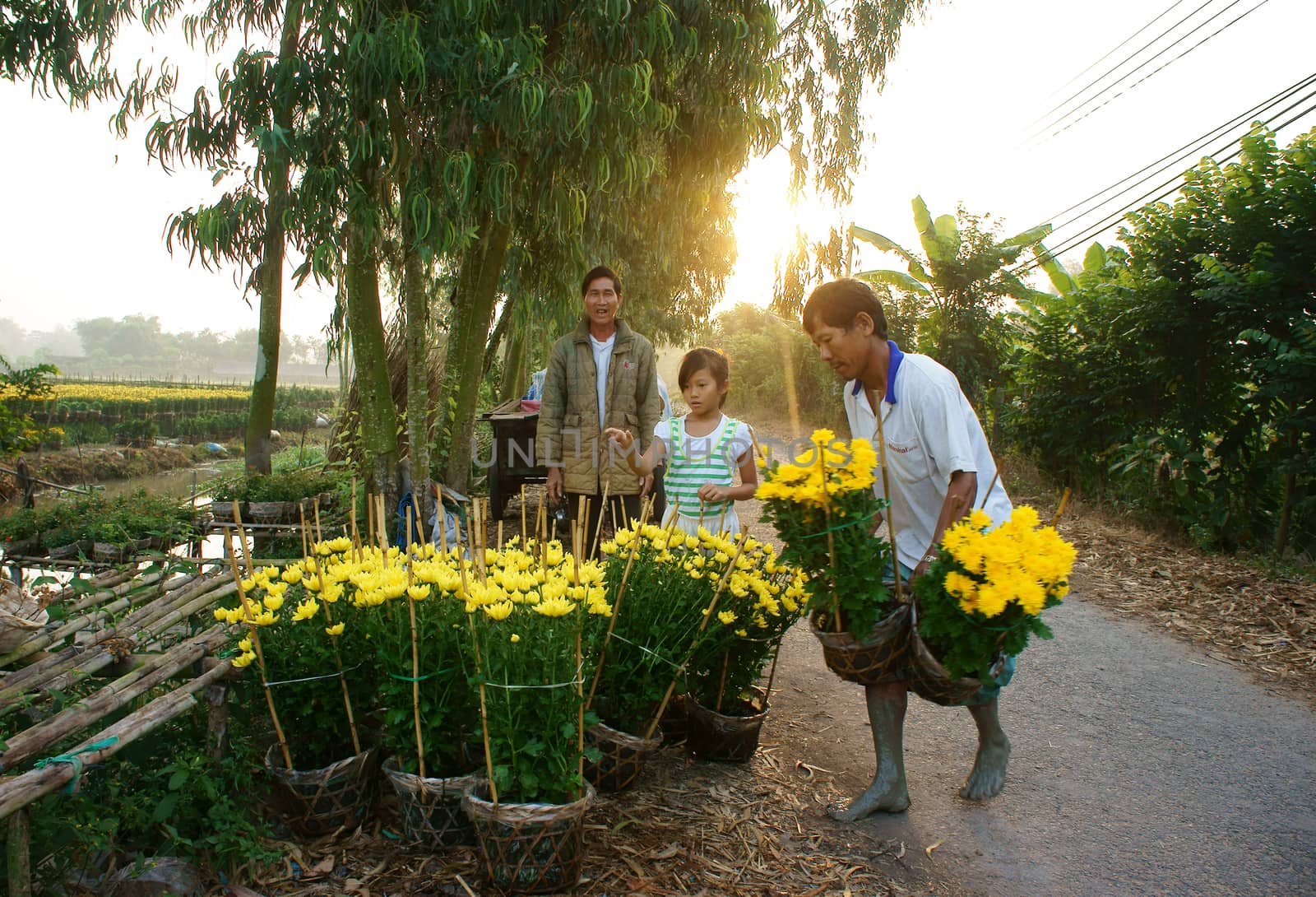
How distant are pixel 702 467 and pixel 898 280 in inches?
608

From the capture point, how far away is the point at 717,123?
26.5 feet

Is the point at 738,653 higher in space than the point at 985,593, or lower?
lower

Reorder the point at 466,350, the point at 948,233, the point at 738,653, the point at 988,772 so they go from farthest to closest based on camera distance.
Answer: the point at 948,233, the point at 466,350, the point at 738,653, the point at 988,772

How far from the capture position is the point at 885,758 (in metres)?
3.15

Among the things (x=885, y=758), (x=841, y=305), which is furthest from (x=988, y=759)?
(x=841, y=305)

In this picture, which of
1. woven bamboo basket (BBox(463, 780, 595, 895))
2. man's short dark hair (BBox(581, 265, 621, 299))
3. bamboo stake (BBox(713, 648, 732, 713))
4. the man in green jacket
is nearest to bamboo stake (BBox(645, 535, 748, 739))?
bamboo stake (BBox(713, 648, 732, 713))

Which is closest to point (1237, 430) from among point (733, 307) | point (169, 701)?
point (169, 701)

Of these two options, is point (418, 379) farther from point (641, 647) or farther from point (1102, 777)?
point (1102, 777)

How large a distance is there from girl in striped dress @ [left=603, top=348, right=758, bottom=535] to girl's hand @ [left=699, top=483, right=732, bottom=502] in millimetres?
123

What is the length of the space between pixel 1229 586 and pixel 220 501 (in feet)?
30.1

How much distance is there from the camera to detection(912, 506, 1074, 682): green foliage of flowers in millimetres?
2541

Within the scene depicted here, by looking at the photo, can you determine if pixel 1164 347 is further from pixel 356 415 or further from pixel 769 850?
pixel 356 415

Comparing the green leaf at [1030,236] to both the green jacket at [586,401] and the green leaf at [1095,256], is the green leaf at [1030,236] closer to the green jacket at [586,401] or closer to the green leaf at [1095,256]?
the green leaf at [1095,256]

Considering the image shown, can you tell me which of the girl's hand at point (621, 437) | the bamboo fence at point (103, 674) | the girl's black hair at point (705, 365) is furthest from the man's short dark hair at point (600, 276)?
the bamboo fence at point (103, 674)
